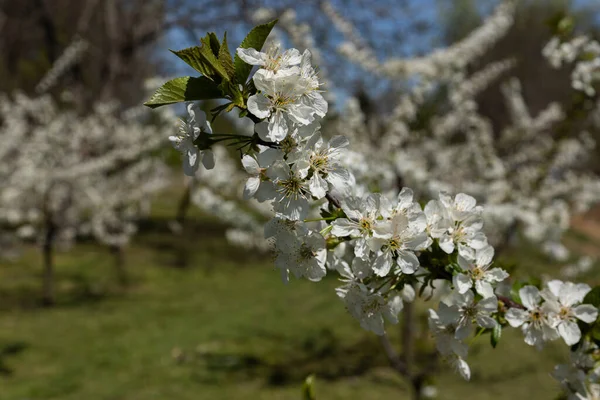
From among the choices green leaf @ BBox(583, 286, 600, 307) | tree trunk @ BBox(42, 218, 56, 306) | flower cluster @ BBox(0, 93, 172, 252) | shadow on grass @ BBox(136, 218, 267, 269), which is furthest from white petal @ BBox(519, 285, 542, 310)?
shadow on grass @ BBox(136, 218, 267, 269)

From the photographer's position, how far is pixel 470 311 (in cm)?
97

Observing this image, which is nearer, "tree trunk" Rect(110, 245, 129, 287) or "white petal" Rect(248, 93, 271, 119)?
"white petal" Rect(248, 93, 271, 119)

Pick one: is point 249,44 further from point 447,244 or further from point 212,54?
point 447,244

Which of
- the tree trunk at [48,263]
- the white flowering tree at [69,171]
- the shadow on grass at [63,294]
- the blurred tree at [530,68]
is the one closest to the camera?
the tree trunk at [48,263]

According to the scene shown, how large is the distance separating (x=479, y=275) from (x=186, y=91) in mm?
607

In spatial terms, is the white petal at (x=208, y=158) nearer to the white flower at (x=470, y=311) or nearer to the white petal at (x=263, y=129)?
the white petal at (x=263, y=129)

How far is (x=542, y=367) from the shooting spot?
4949mm

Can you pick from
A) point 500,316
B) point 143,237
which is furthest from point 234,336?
point 143,237

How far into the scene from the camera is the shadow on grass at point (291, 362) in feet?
15.2

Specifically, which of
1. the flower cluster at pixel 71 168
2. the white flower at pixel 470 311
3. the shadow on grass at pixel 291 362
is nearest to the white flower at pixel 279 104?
the white flower at pixel 470 311

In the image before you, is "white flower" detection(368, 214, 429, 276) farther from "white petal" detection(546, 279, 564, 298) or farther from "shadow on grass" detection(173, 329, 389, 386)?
"shadow on grass" detection(173, 329, 389, 386)

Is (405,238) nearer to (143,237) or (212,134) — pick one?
(212,134)

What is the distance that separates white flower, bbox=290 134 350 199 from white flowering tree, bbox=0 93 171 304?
18.6ft

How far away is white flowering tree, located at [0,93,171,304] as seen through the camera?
271 inches
